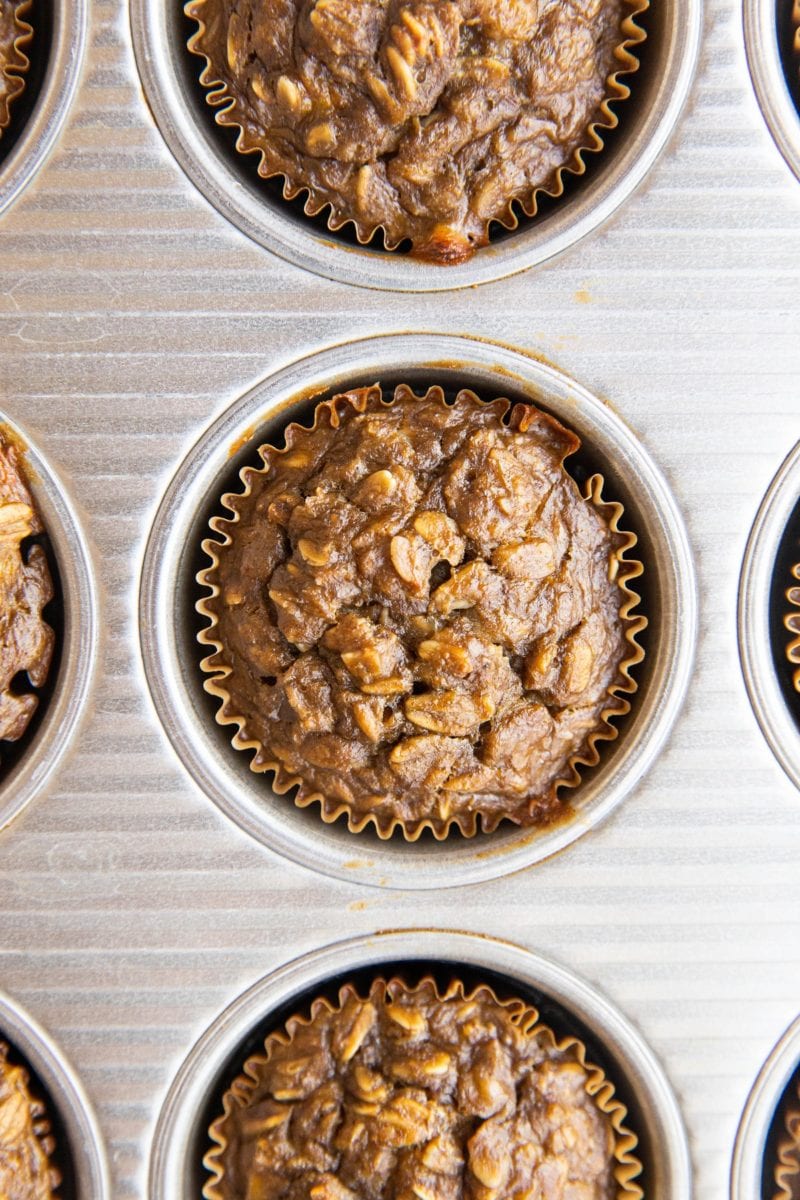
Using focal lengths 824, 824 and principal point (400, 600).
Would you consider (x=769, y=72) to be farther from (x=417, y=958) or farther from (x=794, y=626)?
(x=417, y=958)

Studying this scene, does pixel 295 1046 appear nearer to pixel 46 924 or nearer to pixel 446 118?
pixel 46 924

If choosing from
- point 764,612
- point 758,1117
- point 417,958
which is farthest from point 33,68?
point 758,1117

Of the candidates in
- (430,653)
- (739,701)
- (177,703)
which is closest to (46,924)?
(177,703)

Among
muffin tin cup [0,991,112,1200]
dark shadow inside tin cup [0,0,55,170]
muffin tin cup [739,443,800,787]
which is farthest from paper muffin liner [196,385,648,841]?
dark shadow inside tin cup [0,0,55,170]

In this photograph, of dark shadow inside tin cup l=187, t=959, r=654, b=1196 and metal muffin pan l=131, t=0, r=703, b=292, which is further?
dark shadow inside tin cup l=187, t=959, r=654, b=1196

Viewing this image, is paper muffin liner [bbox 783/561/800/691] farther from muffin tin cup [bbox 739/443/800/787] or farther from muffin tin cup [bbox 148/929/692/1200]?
muffin tin cup [bbox 148/929/692/1200]

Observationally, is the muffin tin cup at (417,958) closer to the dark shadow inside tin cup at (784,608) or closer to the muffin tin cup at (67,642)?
the muffin tin cup at (67,642)
